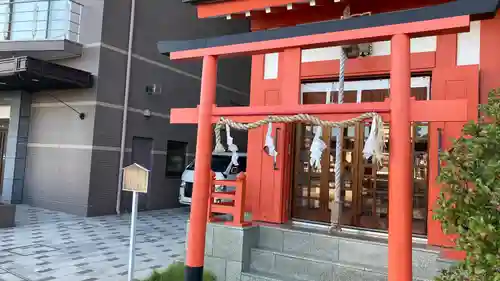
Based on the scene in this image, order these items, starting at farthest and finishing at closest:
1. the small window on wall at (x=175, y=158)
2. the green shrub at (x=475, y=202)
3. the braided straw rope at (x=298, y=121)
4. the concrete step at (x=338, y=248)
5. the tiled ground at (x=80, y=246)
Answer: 1. the small window on wall at (x=175, y=158)
2. the tiled ground at (x=80, y=246)
3. the concrete step at (x=338, y=248)
4. the braided straw rope at (x=298, y=121)
5. the green shrub at (x=475, y=202)

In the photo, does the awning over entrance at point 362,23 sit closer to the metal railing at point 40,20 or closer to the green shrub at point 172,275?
the green shrub at point 172,275

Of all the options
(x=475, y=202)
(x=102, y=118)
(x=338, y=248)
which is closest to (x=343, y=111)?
(x=475, y=202)

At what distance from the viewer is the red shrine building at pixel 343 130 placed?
3.41 meters

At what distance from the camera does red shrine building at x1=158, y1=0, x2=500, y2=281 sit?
3.41 meters

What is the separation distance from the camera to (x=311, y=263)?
491 cm

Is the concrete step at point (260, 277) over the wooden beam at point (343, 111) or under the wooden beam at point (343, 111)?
under

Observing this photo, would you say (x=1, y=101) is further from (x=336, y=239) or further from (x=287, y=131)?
(x=336, y=239)

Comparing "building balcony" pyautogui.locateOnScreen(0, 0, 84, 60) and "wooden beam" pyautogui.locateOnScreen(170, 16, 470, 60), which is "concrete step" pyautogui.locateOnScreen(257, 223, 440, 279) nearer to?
"wooden beam" pyautogui.locateOnScreen(170, 16, 470, 60)

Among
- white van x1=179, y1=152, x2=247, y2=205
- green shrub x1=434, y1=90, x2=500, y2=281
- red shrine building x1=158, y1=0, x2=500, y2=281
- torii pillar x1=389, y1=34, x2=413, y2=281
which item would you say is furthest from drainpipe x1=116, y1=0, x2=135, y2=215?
green shrub x1=434, y1=90, x2=500, y2=281

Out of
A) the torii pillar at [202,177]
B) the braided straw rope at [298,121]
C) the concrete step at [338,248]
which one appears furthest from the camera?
the concrete step at [338,248]

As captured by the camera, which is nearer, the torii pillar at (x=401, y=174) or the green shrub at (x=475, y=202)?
the green shrub at (x=475, y=202)

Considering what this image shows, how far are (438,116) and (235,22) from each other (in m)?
13.3

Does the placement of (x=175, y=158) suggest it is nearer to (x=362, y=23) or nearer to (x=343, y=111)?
(x=343, y=111)

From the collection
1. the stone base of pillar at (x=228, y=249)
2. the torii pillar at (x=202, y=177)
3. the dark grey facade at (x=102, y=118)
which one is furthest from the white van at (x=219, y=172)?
the torii pillar at (x=202, y=177)
